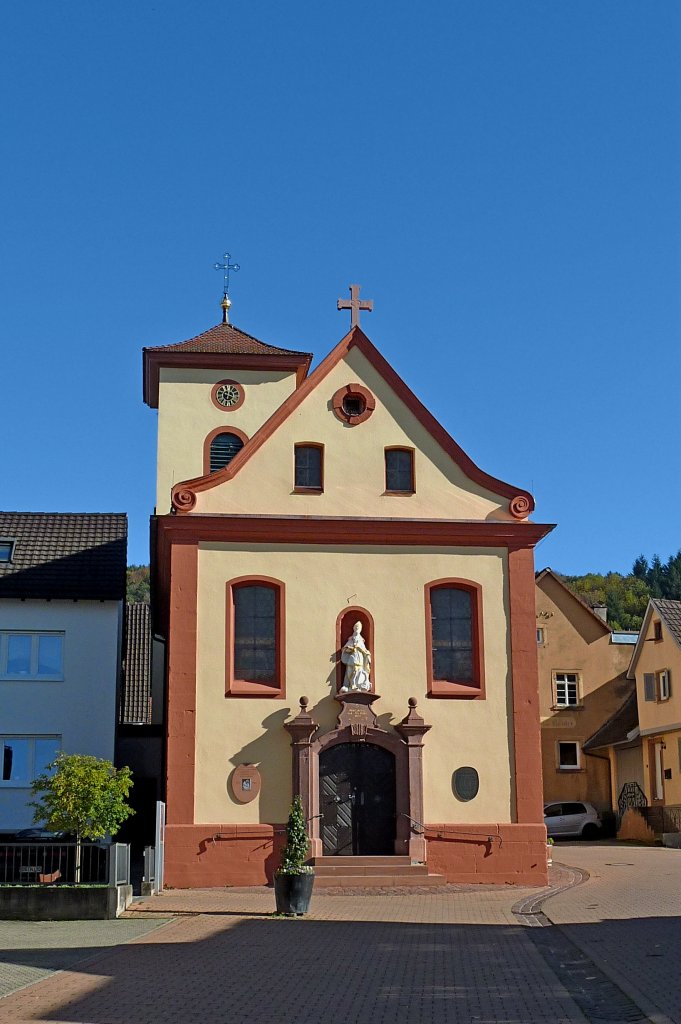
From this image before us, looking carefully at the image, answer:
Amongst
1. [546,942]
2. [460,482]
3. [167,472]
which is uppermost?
[167,472]

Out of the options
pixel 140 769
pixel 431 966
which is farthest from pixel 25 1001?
pixel 140 769

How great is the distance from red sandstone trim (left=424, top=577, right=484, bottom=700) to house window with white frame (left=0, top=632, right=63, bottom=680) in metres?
10.2

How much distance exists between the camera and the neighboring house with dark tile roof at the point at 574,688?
49250 mm

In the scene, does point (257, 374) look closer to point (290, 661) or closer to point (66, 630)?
point (66, 630)

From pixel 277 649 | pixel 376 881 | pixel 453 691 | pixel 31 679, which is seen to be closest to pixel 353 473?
pixel 277 649

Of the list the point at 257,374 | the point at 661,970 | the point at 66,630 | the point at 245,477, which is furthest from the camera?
the point at 257,374

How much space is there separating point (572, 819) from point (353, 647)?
21616mm

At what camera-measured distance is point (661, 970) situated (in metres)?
13.8

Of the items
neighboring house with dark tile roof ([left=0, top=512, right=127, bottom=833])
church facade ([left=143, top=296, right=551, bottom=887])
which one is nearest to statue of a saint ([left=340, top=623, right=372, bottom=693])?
church facade ([left=143, top=296, right=551, bottom=887])

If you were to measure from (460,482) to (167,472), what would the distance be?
39.6 feet

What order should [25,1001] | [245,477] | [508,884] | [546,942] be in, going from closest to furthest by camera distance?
[25,1001], [546,942], [508,884], [245,477]

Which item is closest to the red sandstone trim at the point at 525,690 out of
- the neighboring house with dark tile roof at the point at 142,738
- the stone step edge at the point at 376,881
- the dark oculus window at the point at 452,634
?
the dark oculus window at the point at 452,634

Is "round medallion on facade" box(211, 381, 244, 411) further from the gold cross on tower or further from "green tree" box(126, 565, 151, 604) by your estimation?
"green tree" box(126, 565, 151, 604)

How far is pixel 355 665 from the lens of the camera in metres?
27.1
